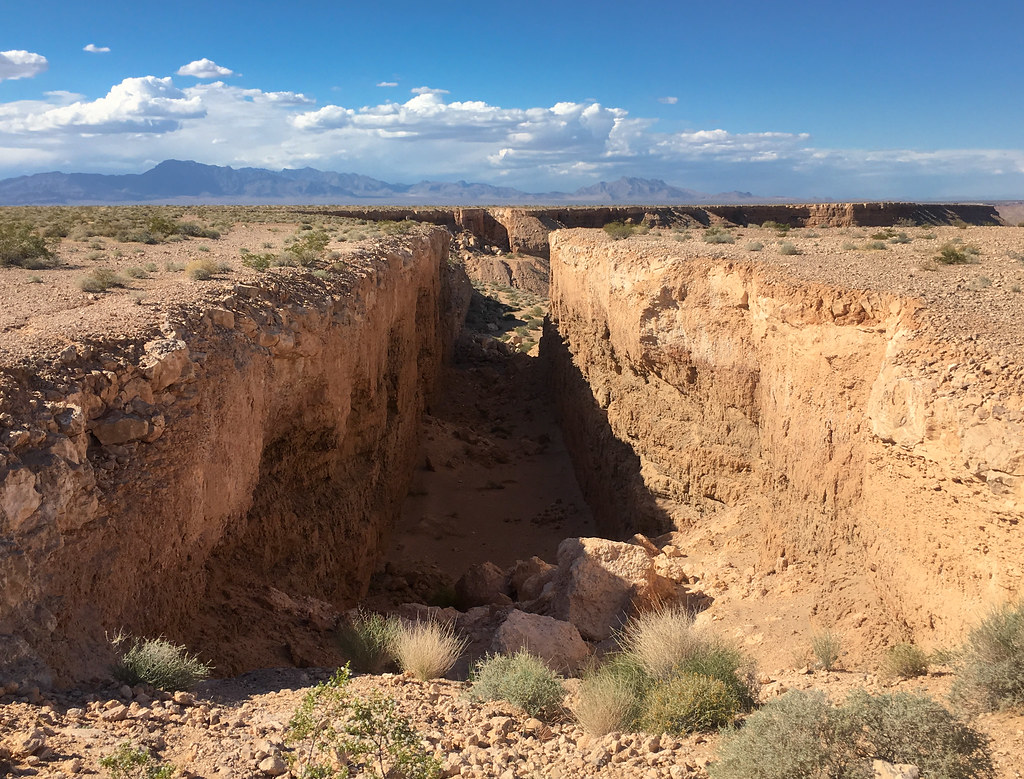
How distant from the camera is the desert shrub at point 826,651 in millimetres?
6820

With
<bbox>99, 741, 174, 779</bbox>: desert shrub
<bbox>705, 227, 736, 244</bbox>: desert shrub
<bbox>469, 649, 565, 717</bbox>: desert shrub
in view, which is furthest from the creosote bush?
<bbox>705, 227, 736, 244</bbox>: desert shrub

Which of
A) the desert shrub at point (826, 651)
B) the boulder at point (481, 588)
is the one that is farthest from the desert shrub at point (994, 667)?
the boulder at point (481, 588)

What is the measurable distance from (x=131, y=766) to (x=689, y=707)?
3.42 metres

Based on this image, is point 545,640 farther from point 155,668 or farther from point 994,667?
point 994,667

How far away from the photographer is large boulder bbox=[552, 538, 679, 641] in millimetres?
8922

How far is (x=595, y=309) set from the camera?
15.2 m

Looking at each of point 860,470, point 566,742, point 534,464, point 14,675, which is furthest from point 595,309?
point 14,675

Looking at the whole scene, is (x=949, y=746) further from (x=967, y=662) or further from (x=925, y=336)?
(x=925, y=336)

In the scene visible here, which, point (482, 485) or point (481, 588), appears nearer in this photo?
point (481, 588)

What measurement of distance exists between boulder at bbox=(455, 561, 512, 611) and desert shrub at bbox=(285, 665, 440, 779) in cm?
597

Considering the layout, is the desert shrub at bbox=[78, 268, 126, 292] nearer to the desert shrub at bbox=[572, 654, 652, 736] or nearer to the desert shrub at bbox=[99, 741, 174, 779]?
the desert shrub at bbox=[99, 741, 174, 779]

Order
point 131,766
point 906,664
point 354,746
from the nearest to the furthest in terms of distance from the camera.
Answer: point 131,766, point 354,746, point 906,664

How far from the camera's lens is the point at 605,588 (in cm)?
911

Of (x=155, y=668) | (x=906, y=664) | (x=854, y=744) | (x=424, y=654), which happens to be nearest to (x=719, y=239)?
(x=906, y=664)
